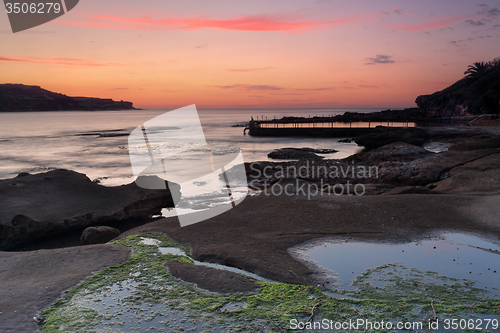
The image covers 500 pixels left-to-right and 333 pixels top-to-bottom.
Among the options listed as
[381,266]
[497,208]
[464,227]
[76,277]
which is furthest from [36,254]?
[497,208]

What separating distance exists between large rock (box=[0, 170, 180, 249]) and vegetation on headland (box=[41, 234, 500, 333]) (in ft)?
17.6

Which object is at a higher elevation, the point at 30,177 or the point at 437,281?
the point at 30,177

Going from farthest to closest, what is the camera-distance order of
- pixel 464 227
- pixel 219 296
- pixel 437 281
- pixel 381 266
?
pixel 464 227, pixel 381 266, pixel 437 281, pixel 219 296

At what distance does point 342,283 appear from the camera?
252 inches

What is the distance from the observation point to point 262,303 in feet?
18.6

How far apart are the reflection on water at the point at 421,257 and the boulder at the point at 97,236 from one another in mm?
5977

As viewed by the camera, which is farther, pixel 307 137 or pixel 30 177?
pixel 307 137

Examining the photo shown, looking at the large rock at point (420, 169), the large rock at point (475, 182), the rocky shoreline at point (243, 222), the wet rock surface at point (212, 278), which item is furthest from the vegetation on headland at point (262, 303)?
the large rock at point (420, 169)

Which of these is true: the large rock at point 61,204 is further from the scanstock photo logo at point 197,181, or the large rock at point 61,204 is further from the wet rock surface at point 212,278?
the wet rock surface at point 212,278

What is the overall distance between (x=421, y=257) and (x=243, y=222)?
4968 mm

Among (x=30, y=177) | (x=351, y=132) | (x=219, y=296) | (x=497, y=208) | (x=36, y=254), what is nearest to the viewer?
(x=219, y=296)

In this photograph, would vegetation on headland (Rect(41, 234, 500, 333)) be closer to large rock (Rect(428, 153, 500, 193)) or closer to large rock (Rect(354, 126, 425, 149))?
large rock (Rect(428, 153, 500, 193))

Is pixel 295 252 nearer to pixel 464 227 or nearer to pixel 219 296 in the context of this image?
pixel 219 296

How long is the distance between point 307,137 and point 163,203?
46.0 meters
